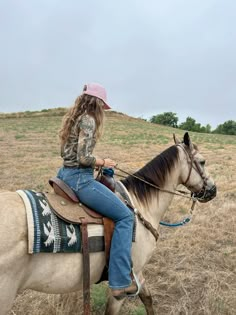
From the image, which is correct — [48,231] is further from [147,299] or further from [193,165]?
[193,165]

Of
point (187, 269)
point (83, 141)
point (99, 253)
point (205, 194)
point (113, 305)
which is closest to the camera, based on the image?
point (83, 141)

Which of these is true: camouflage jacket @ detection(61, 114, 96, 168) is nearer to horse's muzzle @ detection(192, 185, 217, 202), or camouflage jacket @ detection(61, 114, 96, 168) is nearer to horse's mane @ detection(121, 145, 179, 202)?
horse's mane @ detection(121, 145, 179, 202)

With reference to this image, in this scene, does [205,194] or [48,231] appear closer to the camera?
[48,231]

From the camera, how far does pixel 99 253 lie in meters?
3.27

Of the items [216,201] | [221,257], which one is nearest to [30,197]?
[221,257]

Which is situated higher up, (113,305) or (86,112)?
(86,112)

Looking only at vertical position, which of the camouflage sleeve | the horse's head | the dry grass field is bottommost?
the dry grass field

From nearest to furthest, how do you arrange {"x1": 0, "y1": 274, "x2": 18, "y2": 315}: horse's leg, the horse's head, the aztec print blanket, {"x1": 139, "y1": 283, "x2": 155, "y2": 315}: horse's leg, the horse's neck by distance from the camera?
{"x1": 0, "y1": 274, "x2": 18, "y2": 315}: horse's leg, the aztec print blanket, the horse's neck, {"x1": 139, "y1": 283, "x2": 155, "y2": 315}: horse's leg, the horse's head

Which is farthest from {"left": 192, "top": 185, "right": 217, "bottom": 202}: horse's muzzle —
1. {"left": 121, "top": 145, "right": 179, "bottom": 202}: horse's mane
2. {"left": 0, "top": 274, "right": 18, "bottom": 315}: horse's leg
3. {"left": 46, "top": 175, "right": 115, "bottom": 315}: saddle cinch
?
{"left": 0, "top": 274, "right": 18, "bottom": 315}: horse's leg

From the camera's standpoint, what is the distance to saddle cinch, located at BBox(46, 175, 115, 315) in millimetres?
3102

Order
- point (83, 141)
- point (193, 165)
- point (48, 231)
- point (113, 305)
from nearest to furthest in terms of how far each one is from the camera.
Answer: point (48, 231), point (83, 141), point (113, 305), point (193, 165)

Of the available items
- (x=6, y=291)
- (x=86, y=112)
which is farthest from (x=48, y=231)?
(x=86, y=112)

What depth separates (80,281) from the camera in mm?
3188

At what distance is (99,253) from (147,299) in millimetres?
1211
